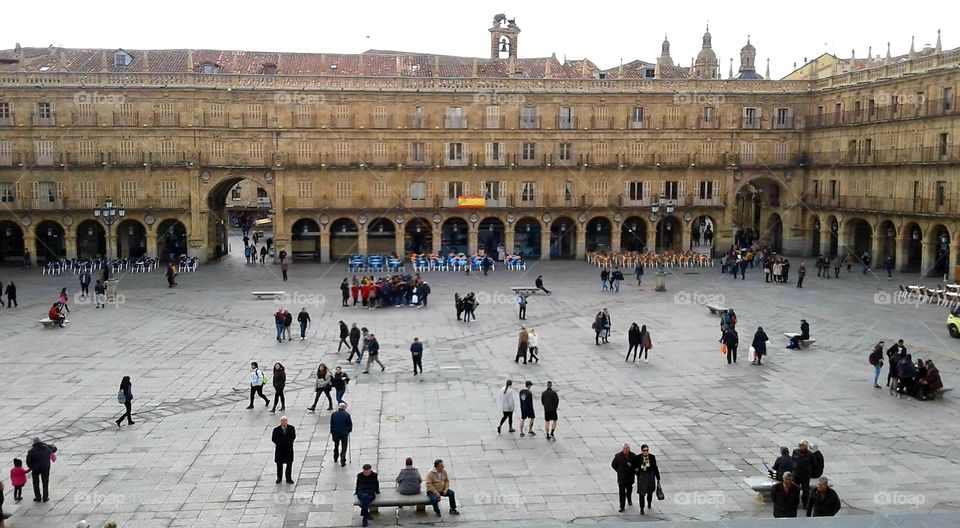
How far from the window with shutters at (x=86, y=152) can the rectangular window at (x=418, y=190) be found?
1947cm

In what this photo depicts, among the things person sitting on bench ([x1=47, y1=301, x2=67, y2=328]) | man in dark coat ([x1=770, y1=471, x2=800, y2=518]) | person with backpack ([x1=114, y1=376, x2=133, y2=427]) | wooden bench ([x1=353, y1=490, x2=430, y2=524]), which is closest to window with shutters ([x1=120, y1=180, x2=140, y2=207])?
person sitting on bench ([x1=47, y1=301, x2=67, y2=328])

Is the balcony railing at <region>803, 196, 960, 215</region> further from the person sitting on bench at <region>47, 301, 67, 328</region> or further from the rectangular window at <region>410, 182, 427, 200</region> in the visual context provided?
the person sitting on bench at <region>47, 301, 67, 328</region>

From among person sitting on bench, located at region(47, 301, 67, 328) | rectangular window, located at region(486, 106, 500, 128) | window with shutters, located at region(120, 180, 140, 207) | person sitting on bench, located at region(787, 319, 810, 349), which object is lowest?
person sitting on bench, located at region(787, 319, 810, 349)

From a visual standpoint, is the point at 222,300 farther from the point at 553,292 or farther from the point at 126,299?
the point at 553,292

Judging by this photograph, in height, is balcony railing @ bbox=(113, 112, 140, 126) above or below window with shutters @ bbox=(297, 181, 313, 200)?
above

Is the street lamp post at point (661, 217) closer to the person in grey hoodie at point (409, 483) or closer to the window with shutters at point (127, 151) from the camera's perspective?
the person in grey hoodie at point (409, 483)

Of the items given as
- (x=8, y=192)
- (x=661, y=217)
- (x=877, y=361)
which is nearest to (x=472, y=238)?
(x=661, y=217)

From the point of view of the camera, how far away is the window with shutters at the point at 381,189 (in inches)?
2121

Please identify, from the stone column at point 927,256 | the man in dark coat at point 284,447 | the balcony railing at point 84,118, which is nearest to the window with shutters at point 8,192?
the balcony railing at point 84,118

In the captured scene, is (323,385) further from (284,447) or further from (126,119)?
(126,119)

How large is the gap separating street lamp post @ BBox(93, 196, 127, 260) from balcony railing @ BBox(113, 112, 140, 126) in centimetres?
462

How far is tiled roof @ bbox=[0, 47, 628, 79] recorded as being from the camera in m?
53.8

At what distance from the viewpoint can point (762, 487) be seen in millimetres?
14148

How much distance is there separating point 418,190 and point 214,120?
13469mm
